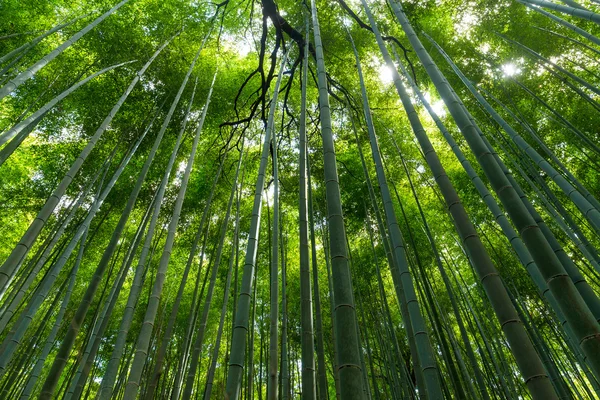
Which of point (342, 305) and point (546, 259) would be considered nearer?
point (546, 259)

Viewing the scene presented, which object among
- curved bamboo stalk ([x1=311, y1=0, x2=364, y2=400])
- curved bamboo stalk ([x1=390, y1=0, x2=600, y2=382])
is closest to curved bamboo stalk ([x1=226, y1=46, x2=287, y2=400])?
curved bamboo stalk ([x1=311, y1=0, x2=364, y2=400])

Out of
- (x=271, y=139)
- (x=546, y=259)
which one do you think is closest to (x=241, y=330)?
(x=546, y=259)

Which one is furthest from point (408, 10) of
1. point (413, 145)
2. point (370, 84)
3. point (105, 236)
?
point (105, 236)

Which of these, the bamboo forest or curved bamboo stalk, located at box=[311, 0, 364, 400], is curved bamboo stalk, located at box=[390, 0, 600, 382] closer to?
curved bamboo stalk, located at box=[311, 0, 364, 400]

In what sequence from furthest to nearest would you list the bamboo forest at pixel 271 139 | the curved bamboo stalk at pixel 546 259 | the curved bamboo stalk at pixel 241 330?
1. the bamboo forest at pixel 271 139
2. the curved bamboo stalk at pixel 241 330
3. the curved bamboo stalk at pixel 546 259

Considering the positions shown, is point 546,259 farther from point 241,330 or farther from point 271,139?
point 271,139

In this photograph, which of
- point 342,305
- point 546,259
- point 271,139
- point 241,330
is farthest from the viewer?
point 271,139

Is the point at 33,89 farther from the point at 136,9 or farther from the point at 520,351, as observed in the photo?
the point at 520,351

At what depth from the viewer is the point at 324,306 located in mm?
6672

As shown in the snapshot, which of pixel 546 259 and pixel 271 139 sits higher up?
pixel 271 139

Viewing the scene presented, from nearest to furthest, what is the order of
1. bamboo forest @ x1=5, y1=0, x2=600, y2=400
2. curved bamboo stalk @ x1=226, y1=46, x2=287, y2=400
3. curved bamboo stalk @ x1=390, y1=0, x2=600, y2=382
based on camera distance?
curved bamboo stalk @ x1=390, y1=0, x2=600, y2=382 → curved bamboo stalk @ x1=226, y1=46, x2=287, y2=400 → bamboo forest @ x1=5, y1=0, x2=600, y2=400

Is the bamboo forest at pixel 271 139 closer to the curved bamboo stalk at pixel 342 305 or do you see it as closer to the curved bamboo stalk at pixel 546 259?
the curved bamboo stalk at pixel 342 305

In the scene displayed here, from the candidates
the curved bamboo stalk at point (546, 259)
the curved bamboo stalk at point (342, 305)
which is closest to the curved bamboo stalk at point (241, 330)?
the curved bamboo stalk at point (342, 305)

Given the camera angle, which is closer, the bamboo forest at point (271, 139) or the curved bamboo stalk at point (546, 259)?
the curved bamboo stalk at point (546, 259)
